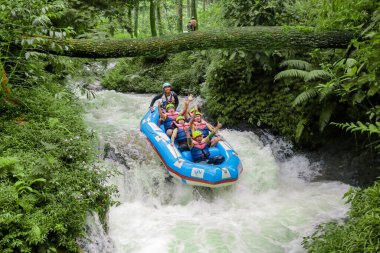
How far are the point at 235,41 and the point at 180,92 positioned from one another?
15.7 feet

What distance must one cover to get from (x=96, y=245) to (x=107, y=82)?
955cm

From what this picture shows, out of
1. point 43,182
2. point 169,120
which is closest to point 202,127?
point 169,120

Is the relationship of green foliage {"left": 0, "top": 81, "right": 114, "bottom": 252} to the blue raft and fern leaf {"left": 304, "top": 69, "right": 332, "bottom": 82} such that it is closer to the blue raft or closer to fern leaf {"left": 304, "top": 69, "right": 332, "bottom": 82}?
the blue raft

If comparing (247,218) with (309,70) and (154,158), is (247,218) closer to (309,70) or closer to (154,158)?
(154,158)

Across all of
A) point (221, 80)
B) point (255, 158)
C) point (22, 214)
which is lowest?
point (255, 158)

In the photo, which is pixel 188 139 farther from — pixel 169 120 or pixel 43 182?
pixel 43 182

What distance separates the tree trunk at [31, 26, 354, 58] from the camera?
24.5 feet

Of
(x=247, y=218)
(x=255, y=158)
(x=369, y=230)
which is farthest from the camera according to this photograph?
(x=255, y=158)

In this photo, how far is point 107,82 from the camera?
1359 cm

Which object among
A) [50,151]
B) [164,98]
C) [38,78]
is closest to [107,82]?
[164,98]

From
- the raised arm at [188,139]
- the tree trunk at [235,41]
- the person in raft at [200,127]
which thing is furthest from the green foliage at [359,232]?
the tree trunk at [235,41]

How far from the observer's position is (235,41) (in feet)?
25.8

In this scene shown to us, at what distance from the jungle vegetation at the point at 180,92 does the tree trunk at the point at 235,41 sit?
92mm

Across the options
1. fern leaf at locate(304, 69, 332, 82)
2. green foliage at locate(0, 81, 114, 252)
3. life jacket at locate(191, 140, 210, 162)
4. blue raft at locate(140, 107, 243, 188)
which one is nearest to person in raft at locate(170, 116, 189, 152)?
blue raft at locate(140, 107, 243, 188)
